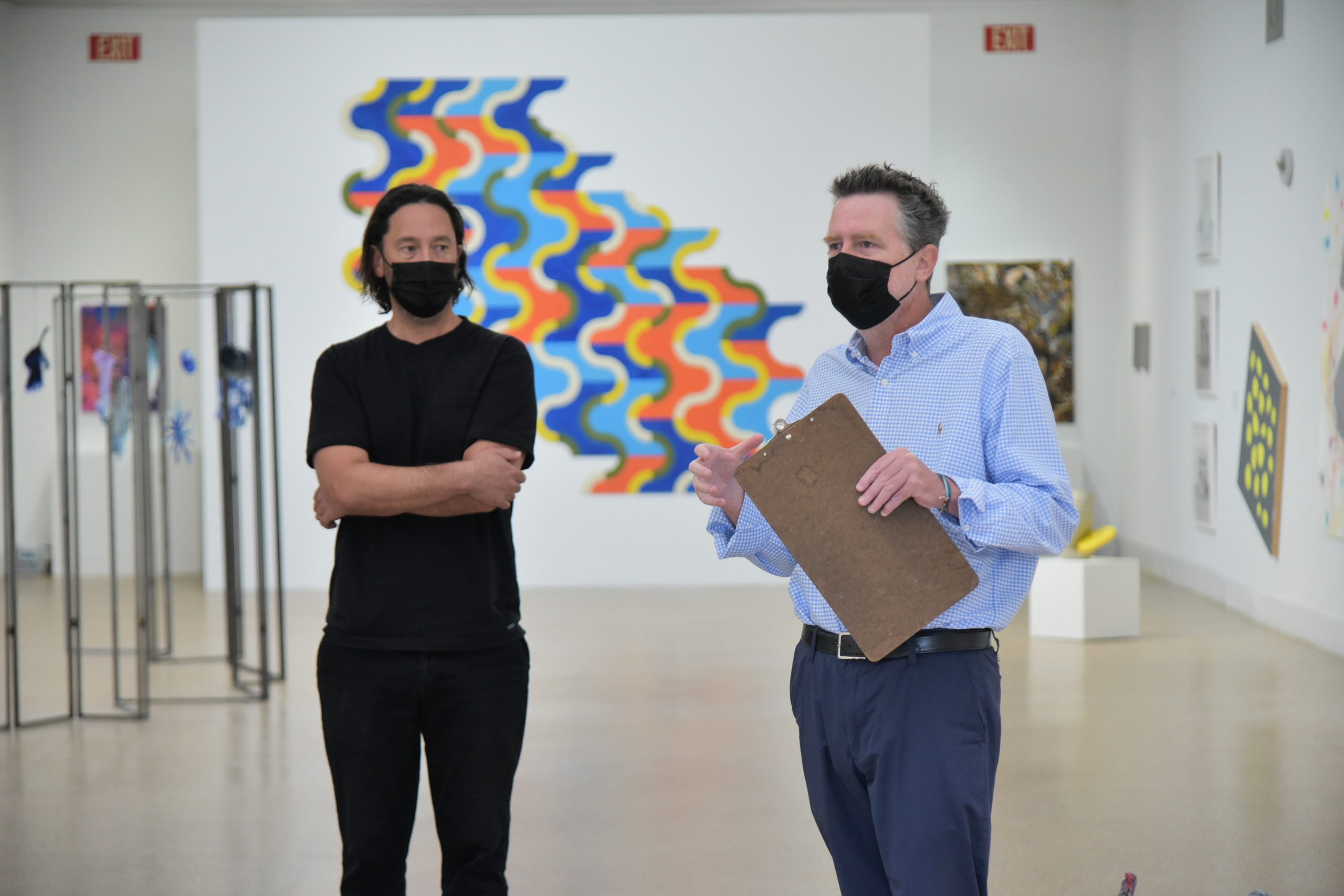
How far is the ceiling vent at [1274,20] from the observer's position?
762 cm

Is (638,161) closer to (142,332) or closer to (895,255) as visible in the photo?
(142,332)

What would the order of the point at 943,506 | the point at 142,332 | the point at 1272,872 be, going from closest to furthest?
the point at 943,506 → the point at 1272,872 → the point at 142,332

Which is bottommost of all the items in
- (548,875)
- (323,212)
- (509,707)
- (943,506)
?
(548,875)

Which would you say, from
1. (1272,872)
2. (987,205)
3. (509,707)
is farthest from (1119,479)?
(509,707)

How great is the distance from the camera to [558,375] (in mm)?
9523

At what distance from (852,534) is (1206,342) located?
7.79 m

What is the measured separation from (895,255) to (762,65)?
7.76m

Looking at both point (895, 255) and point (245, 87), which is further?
point (245, 87)

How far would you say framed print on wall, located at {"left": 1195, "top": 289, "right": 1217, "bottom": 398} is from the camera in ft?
28.9

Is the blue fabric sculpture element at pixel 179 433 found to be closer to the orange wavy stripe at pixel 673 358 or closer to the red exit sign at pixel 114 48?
the orange wavy stripe at pixel 673 358

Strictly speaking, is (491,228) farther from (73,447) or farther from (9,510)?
(9,510)

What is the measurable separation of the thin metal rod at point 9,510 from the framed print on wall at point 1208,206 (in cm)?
724

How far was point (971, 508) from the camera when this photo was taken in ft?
6.45

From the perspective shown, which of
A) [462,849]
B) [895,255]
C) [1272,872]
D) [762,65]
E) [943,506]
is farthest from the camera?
[762,65]
